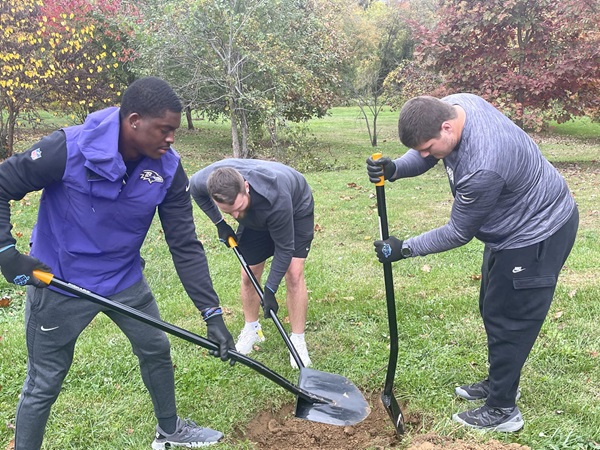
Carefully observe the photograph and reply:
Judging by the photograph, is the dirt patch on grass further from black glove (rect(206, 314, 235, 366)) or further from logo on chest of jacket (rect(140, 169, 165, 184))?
logo on chest of jacket (rect(140, 169, 165, 184))

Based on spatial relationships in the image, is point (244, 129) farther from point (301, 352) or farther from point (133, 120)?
point (133, 120)

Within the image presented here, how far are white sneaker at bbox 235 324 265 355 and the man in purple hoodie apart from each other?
4.23 ft

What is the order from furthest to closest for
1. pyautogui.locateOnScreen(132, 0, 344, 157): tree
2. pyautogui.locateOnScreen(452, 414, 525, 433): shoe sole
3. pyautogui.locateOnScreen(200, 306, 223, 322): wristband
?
1. pyautogui.locateOnScreen(132, 0, 344, 157): tree
2. pyautogui.locateOnScreen(452, 414, 525, 433): shoe sole
3. pyautogui.locateOnScreen(200, 306, 223, 322): wristband

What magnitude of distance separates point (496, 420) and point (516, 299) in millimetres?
787

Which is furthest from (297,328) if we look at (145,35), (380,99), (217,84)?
(380,99)

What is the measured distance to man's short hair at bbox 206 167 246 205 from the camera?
315 cm

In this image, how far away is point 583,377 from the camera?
3.53 metres

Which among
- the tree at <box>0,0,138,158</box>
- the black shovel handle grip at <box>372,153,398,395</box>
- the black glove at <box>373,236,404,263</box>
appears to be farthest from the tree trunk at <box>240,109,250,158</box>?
the black glove at <box>373,236,404,263</box>

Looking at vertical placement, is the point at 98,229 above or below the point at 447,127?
below

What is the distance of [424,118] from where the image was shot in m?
2.55

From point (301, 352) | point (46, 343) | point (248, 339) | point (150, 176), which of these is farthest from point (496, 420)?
point (46, 343)

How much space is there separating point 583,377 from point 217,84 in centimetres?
1075

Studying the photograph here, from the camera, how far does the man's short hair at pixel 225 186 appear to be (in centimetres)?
315

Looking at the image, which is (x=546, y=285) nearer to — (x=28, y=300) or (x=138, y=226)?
(x=138, y=226)
